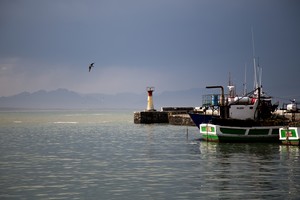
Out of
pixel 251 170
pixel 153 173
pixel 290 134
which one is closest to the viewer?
pixel 153 173

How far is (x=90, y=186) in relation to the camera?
2517 centimetres

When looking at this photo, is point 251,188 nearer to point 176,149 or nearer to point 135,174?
point 135,174

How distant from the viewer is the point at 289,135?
43875mm

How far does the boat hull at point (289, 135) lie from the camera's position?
4316 centimetres

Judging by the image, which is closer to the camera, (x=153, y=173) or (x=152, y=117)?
(x=153, y=173)

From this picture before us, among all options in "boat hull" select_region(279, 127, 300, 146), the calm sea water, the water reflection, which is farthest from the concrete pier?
"boat hull" select_region(279, 127, 300, 146)

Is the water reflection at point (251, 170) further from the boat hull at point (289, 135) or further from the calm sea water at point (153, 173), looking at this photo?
the boat hull at point (289, 135)

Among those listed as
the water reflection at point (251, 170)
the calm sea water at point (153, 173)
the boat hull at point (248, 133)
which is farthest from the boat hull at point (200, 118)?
the calm sea water at point (153, 173)

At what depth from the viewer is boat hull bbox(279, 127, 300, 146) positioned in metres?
43.2

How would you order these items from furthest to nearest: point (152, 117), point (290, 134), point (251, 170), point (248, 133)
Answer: point (152, 117) < point (248, 133) < point (290, 134) < point (251, 170)

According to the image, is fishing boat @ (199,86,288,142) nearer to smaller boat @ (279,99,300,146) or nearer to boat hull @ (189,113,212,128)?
smaller boat @ (279,99,300,146)

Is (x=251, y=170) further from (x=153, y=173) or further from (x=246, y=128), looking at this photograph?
(x=246, y=128)

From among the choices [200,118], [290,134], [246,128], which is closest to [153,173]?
[290,134]

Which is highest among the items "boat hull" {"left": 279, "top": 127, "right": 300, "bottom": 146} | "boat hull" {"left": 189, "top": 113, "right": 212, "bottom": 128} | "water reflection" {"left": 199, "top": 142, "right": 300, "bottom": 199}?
"boat hull" {"left": 189, "top": 113, "right": 212, "bottom": 128}
